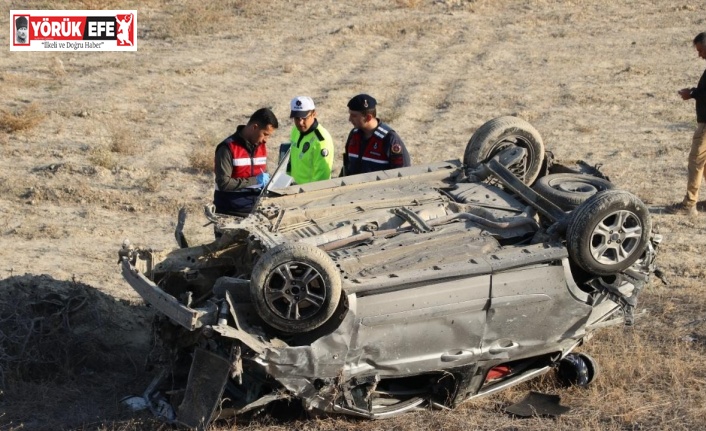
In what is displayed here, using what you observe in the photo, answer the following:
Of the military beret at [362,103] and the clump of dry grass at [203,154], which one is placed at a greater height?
the military beret at [362,103]

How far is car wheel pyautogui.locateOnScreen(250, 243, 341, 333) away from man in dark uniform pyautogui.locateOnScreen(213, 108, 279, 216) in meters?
2.28

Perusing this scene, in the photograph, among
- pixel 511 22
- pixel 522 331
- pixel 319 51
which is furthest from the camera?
pixel 511 22

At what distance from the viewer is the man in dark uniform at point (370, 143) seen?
30.1 feet

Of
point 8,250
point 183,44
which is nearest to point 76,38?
point 183,44

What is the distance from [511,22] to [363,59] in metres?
3.88

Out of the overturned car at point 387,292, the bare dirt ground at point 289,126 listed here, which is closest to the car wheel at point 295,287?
the overturned car at point 387,292

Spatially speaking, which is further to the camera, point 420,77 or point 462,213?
point 420,77

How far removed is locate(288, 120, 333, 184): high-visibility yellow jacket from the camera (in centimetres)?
927

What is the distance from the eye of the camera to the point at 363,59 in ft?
62.1

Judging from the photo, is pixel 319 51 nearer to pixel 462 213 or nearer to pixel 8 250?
pixel 8 250

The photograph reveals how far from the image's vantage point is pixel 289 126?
1559cm

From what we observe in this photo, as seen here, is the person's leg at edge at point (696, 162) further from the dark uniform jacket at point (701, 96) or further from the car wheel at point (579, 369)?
the car wheel at point (579, 369)

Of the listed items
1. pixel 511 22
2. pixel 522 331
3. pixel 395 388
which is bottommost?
pixel 395 388

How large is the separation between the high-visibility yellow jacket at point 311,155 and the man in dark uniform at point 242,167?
0.37 metres
